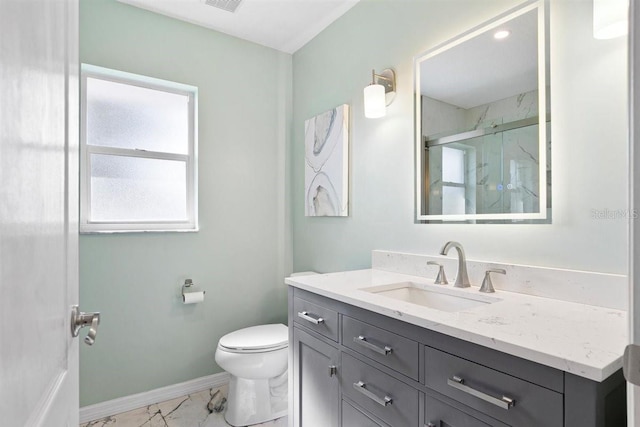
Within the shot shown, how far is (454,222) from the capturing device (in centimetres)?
158

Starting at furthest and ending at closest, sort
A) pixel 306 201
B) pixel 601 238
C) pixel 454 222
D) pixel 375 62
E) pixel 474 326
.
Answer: pixel 306 201 → pixel 375 62 → pixel 454 222 → pixel 601 238 → pixel 474 326

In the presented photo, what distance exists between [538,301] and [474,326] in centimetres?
43

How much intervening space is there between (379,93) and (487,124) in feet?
1.92

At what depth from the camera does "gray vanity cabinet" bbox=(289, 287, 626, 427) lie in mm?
745

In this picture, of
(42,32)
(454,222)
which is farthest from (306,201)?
(42,32)

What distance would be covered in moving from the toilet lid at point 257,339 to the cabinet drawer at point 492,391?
45.1 inches

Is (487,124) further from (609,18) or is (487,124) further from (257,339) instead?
(257,339)

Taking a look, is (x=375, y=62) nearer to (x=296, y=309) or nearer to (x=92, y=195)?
(x=296, y=309)

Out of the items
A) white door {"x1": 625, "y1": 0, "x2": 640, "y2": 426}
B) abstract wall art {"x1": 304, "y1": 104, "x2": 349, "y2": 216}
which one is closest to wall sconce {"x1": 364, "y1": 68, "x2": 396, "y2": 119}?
abstract wall art {"x1": 304, "y1": 104, "x2": 349, "y2": 216}

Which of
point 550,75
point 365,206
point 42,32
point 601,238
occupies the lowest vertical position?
point 601,238

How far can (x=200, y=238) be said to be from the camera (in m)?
2.40

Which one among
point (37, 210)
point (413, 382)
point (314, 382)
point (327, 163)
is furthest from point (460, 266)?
point (37, 210)

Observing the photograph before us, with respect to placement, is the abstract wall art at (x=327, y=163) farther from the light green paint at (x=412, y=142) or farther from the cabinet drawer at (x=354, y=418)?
the cabinet drawer at (x=354, y=418)

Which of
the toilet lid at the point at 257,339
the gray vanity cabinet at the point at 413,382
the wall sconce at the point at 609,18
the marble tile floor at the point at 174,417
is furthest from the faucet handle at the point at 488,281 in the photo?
the marble tile floor at the point at 174,417
